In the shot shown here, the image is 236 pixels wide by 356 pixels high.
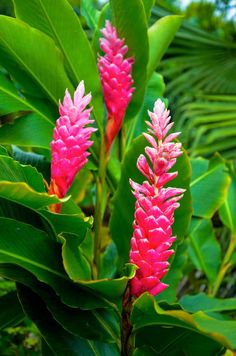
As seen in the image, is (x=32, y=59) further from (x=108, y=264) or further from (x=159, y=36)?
(x=108, y=264)

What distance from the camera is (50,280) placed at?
105 cm

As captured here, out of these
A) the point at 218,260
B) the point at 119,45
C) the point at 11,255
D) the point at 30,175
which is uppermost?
the point at 119,45

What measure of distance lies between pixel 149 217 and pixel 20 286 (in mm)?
348

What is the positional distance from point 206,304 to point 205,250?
1.19ft

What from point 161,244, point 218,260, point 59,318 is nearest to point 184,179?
point 161,244

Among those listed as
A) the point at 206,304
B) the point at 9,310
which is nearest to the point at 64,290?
the point at 9,310

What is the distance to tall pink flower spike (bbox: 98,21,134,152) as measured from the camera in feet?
4.10

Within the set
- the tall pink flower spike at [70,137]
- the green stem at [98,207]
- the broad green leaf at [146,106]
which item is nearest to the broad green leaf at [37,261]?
the tall pink flower spike at [70,137]

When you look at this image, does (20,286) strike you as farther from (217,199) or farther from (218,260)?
(218,260)

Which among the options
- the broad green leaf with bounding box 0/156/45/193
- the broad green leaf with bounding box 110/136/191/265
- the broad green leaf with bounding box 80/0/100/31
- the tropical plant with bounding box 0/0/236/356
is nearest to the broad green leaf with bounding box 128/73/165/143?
the tropical plant with bounding box 0/0/236/356

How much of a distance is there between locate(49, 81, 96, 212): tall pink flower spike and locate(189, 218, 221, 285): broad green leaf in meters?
0.87

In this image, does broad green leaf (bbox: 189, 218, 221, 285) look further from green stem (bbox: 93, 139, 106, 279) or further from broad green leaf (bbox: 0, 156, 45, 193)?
broad green leaf (bbox: 0, 156, 45, 193)

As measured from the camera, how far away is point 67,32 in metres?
1.28

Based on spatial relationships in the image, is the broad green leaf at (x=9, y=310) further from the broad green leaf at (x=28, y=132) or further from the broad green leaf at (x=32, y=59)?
the broad green leaf at (x=32, y=59)
